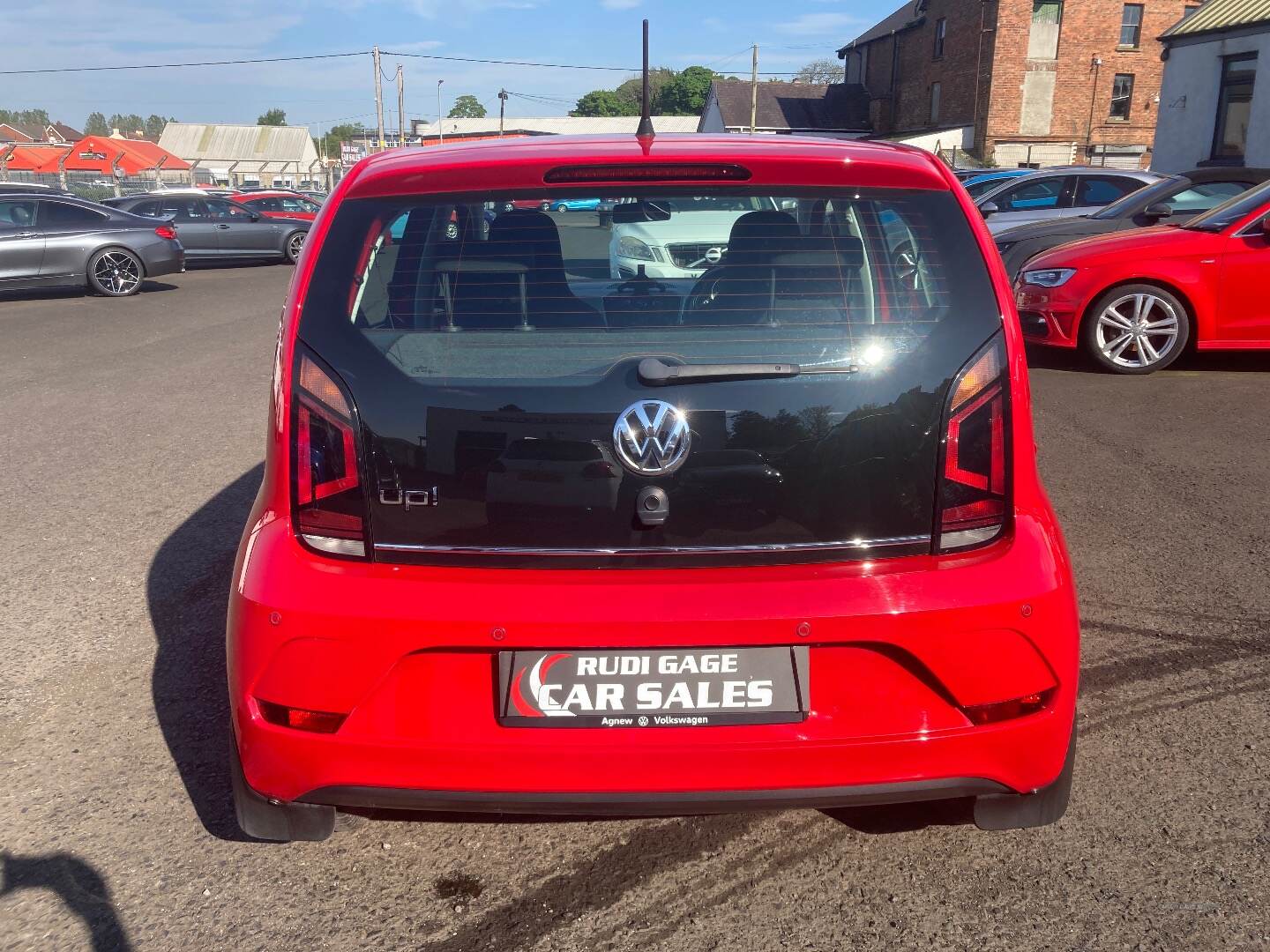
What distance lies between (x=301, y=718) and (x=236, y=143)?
333 feet

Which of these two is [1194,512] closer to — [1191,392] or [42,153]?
[1191,392]

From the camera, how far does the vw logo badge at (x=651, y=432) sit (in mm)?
2225

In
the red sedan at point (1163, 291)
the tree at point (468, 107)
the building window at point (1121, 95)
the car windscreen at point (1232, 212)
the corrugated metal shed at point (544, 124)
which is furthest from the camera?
the tree at point (468, 107)

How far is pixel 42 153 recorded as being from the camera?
53125 millimetres

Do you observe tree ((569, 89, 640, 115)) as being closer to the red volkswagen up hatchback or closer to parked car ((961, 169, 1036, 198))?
parked car ((961, 169, 1036, 198))

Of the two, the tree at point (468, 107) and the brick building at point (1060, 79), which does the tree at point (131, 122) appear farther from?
the brick building at point (1060, 79)

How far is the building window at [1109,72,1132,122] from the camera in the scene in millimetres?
45562

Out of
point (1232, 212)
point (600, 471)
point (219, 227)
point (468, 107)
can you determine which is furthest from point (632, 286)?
point (468, 107)

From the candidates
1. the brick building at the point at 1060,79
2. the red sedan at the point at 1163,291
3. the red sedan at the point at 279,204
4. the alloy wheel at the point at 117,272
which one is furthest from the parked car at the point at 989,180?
the brick building at the point at 1060,79

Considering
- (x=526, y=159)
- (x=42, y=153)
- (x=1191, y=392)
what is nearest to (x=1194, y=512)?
(x=1191, y=392)

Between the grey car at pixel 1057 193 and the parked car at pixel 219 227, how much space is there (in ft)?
42.7

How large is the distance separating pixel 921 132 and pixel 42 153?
4126cm

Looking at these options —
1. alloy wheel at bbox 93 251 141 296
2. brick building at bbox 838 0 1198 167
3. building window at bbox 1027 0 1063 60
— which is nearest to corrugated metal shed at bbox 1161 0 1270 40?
brick building at bbox 838 0 1198 167

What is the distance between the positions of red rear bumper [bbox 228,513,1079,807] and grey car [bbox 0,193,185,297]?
16.2 metres
